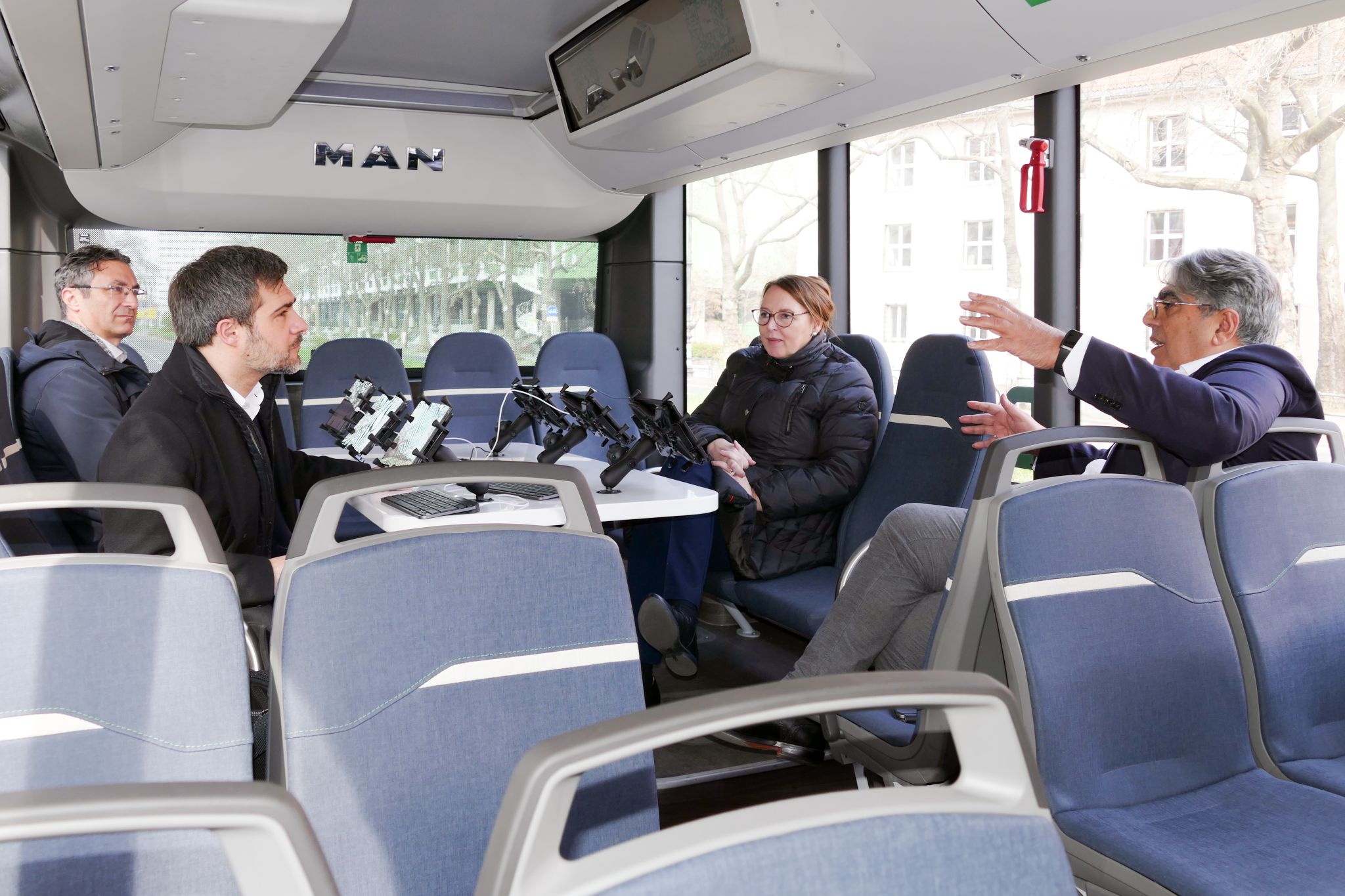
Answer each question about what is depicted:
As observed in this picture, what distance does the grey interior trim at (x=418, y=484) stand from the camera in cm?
142

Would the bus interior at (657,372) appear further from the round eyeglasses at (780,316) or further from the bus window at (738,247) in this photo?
the round eyeglasses at (780,316)

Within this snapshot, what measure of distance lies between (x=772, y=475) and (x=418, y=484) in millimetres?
2156

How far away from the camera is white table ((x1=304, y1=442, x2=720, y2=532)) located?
2723 millimetres

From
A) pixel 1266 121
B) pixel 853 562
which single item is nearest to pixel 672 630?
pixel 853 562

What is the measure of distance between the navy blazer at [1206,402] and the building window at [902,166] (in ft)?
6.87

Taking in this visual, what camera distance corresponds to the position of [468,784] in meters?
1.42

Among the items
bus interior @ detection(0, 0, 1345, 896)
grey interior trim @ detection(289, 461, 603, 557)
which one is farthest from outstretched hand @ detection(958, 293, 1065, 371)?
grey interior trim @ detection(289, 461, 603, 557)

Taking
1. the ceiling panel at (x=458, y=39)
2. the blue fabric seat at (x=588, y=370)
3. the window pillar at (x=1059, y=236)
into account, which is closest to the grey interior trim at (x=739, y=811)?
the window pillar at (x=1059, y=236)

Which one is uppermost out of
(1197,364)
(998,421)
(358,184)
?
(358,184)

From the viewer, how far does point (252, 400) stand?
2.68 meters

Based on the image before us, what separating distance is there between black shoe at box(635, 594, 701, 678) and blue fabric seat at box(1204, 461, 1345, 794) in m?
1.76

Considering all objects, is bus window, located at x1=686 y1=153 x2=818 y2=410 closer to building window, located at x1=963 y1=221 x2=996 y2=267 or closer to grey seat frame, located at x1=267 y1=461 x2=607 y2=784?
building window, located at x1=963 y1=221 x2=996 y2=267

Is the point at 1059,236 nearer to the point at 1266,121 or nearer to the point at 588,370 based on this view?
the point at 1266,121

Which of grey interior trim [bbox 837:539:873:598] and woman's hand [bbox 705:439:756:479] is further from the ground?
woman's hand [bbox 705:439:756:479]
